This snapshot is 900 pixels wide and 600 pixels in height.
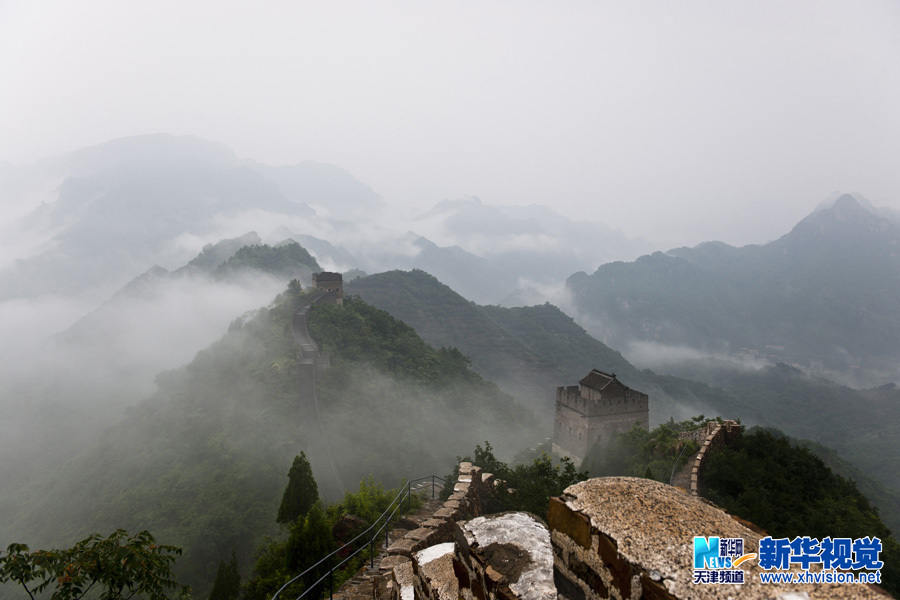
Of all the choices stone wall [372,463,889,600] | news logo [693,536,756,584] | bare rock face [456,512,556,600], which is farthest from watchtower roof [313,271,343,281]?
news logo [693,536,756,584]

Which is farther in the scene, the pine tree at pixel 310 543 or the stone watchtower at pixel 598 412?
the stone watchtower at pixel 598 412

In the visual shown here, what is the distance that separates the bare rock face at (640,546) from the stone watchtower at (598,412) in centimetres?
3128

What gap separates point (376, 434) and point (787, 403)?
102 m

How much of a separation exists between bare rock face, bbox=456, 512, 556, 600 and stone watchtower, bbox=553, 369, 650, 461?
30236 millimetres

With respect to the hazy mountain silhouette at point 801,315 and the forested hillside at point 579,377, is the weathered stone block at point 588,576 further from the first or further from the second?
the hazy mountain silhouette at point 801,315

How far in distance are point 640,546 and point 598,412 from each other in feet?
106

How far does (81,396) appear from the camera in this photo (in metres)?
64.6

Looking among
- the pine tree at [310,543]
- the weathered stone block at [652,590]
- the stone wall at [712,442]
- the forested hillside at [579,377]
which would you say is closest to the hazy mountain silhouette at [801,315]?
the forested hillside at [579,377]

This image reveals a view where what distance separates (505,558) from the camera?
14.2 feet

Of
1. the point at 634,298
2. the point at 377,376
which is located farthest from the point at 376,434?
the point at 634,298

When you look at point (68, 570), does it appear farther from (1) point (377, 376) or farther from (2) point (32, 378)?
(2) point (32, 378)

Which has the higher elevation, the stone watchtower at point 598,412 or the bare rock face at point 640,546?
the bare rock face at point 640,546

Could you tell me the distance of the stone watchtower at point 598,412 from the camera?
33.6 meters

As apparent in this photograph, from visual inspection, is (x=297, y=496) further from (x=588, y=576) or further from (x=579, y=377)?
(x=579, y=377)
